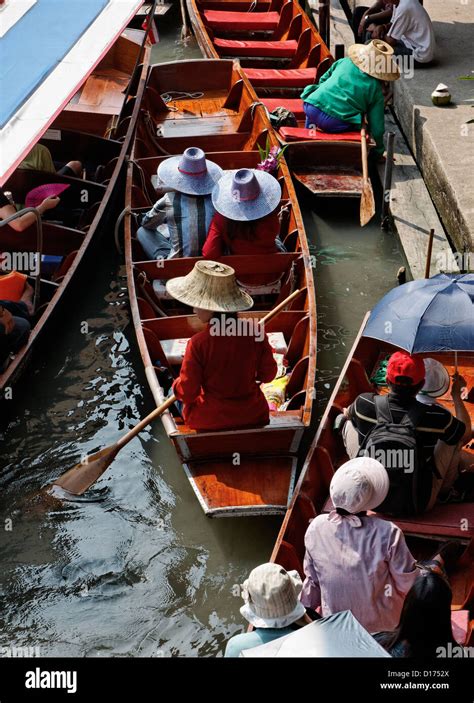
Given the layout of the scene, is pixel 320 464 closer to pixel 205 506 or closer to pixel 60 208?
pixel 205 506

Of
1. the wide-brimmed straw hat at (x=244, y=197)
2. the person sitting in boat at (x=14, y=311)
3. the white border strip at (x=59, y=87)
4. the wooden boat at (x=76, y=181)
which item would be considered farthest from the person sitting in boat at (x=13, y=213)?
the wide-brimmed straw hat at (x=244, y=197)

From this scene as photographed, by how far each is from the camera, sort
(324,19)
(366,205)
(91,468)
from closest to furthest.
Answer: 1. (91,468)
2. (366,205)
3. (324,19)

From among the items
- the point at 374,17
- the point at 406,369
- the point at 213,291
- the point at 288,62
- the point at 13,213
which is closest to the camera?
the point at 406,369

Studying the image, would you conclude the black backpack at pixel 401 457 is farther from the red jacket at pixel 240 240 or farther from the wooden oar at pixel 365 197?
the wooden oar at pixel 365 197

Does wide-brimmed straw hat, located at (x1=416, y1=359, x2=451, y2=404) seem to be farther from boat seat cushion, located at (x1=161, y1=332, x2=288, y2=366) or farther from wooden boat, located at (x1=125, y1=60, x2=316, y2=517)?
boat seat cushion, located at (x1=161, y1=332, x2=288, y2=366)

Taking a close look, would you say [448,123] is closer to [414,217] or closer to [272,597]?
[414,217]

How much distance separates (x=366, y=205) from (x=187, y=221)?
78.7 inches

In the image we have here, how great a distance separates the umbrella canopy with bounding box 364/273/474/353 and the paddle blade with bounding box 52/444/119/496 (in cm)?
186

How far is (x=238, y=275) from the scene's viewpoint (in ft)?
25.0

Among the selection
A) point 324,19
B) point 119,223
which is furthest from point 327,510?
point 324,19

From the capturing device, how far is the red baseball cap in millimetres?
4949

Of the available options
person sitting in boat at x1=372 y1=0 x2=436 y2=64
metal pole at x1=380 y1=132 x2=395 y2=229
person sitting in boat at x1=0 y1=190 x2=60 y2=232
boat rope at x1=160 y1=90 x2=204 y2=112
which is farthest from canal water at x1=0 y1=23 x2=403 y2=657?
person sitting in boat at x1=372 y1=0 x2=436 y2=64

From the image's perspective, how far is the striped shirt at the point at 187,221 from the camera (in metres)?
7.54

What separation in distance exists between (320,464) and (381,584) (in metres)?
1.38
